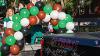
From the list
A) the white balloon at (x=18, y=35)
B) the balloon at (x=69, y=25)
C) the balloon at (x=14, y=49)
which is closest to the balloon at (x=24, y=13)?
the white balloon at (x=18, y=35)

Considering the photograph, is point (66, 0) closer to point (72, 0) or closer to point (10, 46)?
point (72, 0)

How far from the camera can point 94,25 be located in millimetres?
7711

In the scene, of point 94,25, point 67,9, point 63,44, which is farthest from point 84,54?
point 67,9

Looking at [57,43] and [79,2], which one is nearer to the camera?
[57,43]

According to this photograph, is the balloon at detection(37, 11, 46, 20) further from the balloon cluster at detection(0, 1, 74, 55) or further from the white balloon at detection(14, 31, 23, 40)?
the white balloon at detection(14, 31, 23, 40)

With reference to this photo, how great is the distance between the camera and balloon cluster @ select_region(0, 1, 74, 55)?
369 inches

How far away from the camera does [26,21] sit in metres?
9.34

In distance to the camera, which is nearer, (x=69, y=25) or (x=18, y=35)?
(x=18, y=35)

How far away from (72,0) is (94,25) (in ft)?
44.1

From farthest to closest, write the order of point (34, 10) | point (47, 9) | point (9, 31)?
1. point (47, 9)
2. point (9, 31)
3. point (34, 10)

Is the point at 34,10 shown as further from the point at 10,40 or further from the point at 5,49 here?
the point at 5,49

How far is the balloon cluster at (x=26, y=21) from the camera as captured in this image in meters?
9.38

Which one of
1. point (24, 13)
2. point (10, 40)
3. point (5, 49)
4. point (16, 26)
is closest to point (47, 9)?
point (24, 13)

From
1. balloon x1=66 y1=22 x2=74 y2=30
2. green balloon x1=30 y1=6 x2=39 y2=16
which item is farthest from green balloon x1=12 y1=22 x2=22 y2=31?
balloon x1=66 y1=22 x2=74 y2=30
